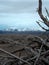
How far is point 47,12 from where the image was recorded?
8547mm

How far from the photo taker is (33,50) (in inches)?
370

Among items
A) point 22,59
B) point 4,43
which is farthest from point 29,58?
point 4,43

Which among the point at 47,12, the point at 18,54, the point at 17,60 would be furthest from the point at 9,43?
the point at 47,12

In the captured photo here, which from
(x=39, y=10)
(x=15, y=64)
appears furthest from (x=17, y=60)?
(x=39, y=10)

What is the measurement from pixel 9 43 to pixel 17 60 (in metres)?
1.67

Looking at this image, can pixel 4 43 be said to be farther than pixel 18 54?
Yes

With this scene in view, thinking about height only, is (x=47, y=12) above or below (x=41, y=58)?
above

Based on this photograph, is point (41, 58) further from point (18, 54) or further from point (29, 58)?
point (18, 54)

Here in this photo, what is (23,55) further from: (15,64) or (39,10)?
(39,10)

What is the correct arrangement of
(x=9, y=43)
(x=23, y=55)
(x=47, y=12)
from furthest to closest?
1. (x=9, y=43)
2. (x=23, y=55)
3. (x=47, y=12)

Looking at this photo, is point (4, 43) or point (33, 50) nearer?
point (33, 50)

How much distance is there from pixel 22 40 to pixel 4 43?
58 cm

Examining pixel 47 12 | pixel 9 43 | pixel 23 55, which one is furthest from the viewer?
pixel 9 43

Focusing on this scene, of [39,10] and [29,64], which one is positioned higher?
[39,10]
